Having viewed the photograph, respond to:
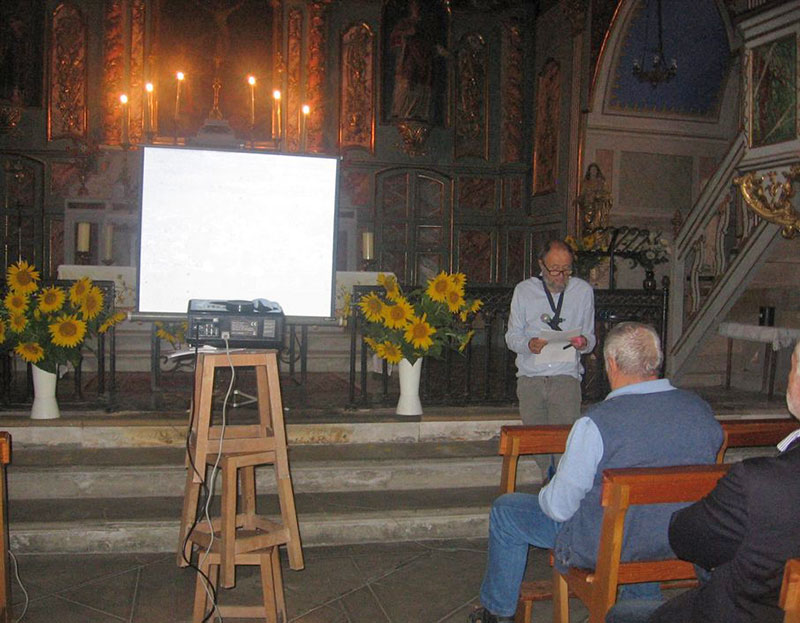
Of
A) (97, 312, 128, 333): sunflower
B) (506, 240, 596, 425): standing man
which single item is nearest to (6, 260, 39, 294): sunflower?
(97, 312, 128, 333): sunflower

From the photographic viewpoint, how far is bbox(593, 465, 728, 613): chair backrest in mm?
2557

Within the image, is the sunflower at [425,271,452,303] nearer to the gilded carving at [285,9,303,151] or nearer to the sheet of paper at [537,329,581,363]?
the sheet of paper at [537,329,581,363]

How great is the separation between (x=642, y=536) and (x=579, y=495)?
0.88 feet

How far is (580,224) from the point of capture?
10.7 meters

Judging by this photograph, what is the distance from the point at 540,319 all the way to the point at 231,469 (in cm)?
219

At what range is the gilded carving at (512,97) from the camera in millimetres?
12180

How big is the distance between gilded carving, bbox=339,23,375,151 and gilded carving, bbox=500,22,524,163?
2026mm

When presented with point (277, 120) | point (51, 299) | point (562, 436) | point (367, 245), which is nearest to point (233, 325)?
point (562, 436)

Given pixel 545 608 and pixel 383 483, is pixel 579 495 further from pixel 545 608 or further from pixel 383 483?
pixel 383 483

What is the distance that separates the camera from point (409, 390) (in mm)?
5848

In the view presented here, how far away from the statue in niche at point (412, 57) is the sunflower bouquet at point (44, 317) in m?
7.18

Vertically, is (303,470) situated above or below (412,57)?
below

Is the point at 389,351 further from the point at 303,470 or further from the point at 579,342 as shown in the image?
the point at 579,342

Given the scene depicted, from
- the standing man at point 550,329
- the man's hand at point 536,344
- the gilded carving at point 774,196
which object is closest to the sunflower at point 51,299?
the standing man at point 550,329
